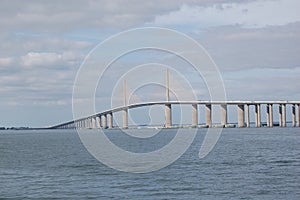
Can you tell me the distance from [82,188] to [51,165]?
22.1m

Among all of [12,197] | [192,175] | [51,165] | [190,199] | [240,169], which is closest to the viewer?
[190,199]

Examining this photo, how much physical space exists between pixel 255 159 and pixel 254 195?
94.3 ft

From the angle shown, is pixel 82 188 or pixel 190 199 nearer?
pixel 190 199

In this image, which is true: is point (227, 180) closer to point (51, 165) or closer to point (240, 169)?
point (240, 169)

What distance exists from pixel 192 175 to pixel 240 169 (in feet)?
20.4

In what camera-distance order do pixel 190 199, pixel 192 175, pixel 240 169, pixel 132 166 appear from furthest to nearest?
pixel 132 166
pixel 240 169
pixel 192 175
pixel 190 199

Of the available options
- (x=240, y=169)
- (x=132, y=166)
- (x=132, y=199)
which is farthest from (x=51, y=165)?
(x=132, y=199)

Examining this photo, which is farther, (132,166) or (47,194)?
(132,166)

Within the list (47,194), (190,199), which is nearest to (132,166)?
(47,194)

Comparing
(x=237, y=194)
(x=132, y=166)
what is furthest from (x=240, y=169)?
(x=237, y=194)

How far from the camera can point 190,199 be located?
34.3 m

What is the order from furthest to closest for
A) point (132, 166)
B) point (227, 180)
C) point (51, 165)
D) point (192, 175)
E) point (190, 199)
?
point (51, 165)
point (132, 166)
point (192, 175)
point (227, 180)
point (190, 199)

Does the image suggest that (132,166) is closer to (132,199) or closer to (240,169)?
(240,169)

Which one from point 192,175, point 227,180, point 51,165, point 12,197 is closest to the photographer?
point 12,197
